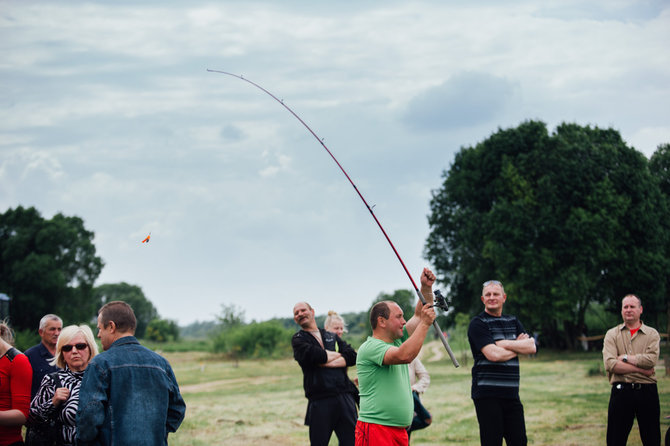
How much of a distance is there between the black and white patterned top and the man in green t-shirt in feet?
7.50

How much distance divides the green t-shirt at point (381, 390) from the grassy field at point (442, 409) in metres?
7.24

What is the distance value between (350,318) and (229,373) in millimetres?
64444

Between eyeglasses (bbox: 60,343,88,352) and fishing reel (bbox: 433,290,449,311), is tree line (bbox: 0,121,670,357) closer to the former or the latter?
fishing reel (bbox: 433,290,449,311)

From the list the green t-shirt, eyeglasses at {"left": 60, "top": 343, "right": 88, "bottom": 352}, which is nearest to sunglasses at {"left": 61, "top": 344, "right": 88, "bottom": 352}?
eyeglasses at {"left": 60, "top": 343, "right": 88, "bottom": 352}

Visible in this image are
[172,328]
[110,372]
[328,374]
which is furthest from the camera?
[172,328]

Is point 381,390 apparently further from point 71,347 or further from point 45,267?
point 45,267

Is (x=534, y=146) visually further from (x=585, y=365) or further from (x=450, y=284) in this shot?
(x=585, y=365)

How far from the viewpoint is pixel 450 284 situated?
43.2 metres

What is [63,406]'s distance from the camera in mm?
5172

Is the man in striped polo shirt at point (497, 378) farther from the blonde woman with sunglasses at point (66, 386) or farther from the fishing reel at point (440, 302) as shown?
the blonde woman with sunglasses at point (66, 386)

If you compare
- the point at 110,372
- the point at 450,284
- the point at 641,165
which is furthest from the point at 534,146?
the point at 110,372

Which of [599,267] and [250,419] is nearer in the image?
[250,419]

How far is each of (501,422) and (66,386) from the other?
14.0ft

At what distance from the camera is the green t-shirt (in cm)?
570
